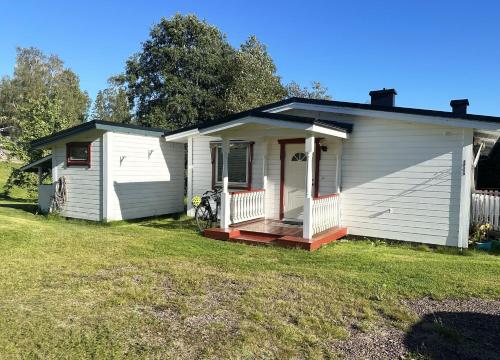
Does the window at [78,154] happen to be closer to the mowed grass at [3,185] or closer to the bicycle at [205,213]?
the bicycle at [205,213]

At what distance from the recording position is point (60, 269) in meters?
5.89

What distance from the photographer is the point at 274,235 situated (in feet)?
27.3

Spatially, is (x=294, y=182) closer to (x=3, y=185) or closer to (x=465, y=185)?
(x=465, y=185)

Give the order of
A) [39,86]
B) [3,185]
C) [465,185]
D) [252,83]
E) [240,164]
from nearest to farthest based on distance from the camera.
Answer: [465,185] → [240,164] → [3,185] → [252,83] → [39,86]

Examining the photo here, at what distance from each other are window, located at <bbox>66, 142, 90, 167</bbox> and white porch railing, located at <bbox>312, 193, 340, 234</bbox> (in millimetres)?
6931

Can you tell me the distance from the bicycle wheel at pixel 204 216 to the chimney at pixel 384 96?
17.5ft

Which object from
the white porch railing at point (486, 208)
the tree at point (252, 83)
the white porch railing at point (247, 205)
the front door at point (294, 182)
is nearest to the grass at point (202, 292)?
the white porch railing at point (247, 205)

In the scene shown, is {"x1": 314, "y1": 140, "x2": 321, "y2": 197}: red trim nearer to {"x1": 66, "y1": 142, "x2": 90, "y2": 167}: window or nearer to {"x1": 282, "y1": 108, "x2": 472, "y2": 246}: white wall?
{"x1": 282, "y1": 108, "x2": 472, "y2": 246}: white wall

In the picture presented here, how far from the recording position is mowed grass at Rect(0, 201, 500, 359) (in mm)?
3615

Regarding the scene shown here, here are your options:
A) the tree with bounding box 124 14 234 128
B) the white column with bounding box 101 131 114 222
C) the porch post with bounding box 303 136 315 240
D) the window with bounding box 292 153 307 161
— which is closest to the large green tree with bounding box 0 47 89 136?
the tree with bounding box 124 14 234 128

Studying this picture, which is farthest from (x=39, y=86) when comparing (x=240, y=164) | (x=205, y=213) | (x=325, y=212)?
(x=325, y=212)

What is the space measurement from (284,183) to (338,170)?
154 cm

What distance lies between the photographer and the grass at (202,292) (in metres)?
3.62

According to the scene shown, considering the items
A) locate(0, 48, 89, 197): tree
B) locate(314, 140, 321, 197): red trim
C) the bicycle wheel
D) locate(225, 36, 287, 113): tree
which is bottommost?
the bicycle wheel
